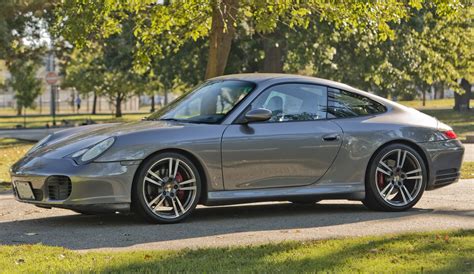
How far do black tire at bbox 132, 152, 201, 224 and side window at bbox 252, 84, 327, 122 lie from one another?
0.96 meters

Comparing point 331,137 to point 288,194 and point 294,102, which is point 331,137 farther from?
point 288,194

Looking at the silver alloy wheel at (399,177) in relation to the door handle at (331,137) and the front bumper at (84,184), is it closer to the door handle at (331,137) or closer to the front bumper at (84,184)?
the door handle at (331,137)

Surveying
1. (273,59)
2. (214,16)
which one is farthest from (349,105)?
(273,59)

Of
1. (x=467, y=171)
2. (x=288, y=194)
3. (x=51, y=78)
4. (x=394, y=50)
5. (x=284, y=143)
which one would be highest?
(x=394, y=50)

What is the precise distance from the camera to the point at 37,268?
5.75 m

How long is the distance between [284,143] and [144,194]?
1.50 meters

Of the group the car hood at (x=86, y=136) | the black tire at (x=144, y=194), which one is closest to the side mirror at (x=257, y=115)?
the car hood at (x=86, y=136)

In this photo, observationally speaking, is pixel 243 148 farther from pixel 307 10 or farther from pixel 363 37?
pixel 363 37

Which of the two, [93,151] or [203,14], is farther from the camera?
[203,14]

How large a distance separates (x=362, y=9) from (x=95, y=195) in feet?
22.3

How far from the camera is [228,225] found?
8.00 meters

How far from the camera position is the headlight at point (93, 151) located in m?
7.66

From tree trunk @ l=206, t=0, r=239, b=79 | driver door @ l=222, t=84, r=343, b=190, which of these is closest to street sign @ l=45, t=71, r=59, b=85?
tree trunk @ l=206, t=0, r=239, b=79

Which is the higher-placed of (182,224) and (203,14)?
(203,14)
